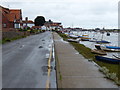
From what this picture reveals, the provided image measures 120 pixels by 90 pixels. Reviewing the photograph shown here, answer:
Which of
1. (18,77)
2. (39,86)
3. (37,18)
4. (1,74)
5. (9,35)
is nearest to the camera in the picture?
(39,86)

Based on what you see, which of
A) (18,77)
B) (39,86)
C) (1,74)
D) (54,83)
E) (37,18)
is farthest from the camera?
(37,18)

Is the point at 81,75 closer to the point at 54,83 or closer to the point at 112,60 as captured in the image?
the point at 54,83

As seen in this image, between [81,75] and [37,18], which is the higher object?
[37,18]

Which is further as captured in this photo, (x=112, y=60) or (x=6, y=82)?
(x=112, y=60)

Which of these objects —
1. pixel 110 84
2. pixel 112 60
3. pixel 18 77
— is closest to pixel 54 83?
pixel 18 77

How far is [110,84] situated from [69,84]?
2.06 m

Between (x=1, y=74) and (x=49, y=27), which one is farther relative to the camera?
(x=49, y=27)

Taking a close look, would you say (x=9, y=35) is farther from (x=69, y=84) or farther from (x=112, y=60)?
(x=69, y=84)

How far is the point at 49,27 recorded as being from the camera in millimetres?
185125

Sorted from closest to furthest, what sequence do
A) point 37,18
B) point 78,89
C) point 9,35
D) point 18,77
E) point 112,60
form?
point 78,89, point 18,77, point 112,60, point 9,35, point 37,18

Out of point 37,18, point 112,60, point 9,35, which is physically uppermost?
point 37,18

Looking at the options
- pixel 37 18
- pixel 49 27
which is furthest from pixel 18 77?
pixel 49 27

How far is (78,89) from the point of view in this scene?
7.12m

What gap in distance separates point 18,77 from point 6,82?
36.0 inches
